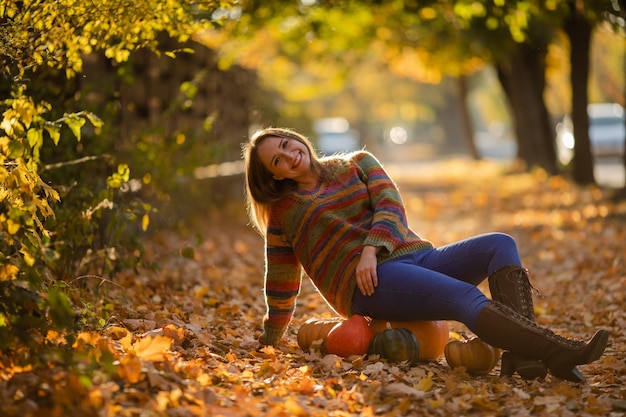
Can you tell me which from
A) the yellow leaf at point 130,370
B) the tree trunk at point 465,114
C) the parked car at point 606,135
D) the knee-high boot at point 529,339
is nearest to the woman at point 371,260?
the knee-high boot at point 529,339

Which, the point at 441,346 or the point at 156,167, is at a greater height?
the point at 156,167

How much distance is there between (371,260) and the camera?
4418mm

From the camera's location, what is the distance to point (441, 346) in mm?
4695

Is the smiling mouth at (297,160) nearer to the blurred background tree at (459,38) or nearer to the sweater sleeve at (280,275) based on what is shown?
the sweater sleeve at (280,275)

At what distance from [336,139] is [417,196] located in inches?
709

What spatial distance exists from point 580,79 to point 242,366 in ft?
39.4

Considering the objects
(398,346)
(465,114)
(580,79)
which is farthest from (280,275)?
(465,114)

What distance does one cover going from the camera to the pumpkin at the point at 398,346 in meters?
4.48

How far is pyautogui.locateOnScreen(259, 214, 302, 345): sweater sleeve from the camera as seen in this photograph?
4812 mm

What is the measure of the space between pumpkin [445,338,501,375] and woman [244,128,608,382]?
0.11 metres

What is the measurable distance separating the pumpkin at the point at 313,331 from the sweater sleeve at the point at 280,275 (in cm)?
16

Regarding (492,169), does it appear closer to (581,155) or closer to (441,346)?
(581,155)

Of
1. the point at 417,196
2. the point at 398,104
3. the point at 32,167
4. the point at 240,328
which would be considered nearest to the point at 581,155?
the point at 417,196

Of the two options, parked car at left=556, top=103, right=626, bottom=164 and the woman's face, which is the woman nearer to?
the woman's face
